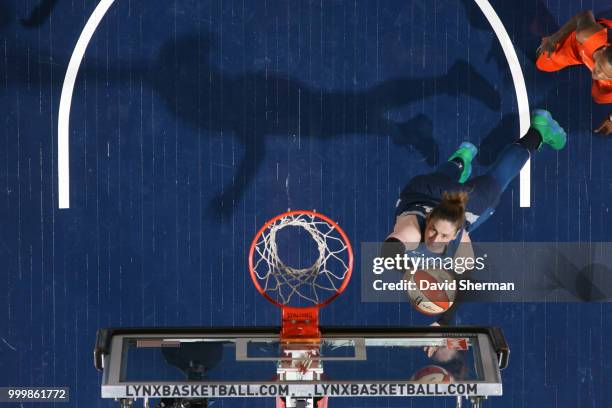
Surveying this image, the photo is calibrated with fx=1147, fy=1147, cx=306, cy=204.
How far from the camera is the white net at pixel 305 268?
9.29 metres

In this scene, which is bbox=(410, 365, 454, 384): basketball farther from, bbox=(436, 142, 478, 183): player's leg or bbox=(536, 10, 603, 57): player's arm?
bbox=(536, 10, 603, 57): player's arm

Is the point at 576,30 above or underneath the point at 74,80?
above

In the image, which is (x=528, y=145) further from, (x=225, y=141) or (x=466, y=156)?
(x=225, y=141)

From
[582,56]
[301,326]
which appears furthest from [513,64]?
[301,326]

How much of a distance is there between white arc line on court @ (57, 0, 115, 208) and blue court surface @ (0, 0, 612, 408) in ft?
0.15

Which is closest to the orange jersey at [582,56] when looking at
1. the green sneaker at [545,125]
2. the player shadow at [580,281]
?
the green sneaker at [545,125]

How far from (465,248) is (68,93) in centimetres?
358

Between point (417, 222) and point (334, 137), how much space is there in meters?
1.00

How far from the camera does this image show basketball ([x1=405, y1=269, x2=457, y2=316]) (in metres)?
9.77

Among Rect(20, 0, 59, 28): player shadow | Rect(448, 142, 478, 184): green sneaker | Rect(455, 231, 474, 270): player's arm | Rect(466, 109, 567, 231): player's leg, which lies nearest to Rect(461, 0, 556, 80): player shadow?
Rect(466, 109, 567, 231): player's leg

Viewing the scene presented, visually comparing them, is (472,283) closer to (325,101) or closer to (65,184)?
(325,101)

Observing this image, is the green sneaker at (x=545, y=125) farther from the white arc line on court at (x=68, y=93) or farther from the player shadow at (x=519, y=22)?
the white arc line on court at (x=68, y=93)

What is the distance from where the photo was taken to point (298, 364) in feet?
25.3

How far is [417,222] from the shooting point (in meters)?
9.69
